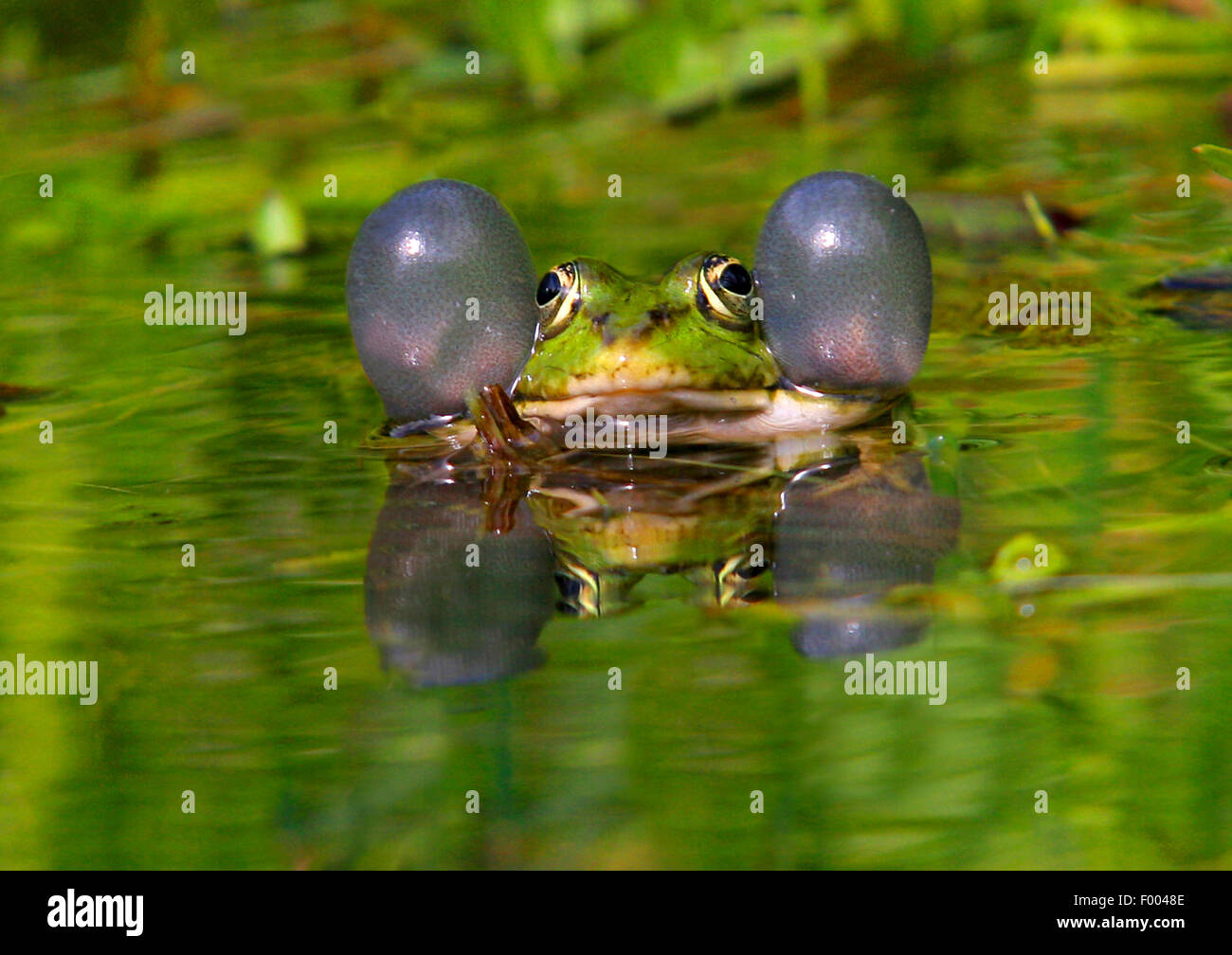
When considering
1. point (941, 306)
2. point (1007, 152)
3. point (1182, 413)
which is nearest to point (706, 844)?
point (1182, 413)

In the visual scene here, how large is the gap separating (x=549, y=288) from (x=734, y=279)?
409mm

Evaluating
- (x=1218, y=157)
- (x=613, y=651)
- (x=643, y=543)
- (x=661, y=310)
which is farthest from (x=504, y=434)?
(x=1218, y=157)

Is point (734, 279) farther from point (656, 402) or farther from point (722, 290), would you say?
point (656, 402)

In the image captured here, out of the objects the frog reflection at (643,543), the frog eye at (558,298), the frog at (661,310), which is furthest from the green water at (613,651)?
the frog eye at (558,298)

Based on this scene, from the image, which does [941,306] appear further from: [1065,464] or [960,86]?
[960,86]

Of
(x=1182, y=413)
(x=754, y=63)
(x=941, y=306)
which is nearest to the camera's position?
(x=1182, y=413)

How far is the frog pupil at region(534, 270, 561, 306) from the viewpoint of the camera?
366 centimetres

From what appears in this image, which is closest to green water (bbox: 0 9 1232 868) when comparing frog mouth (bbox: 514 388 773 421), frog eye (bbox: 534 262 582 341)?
frog mouth (bbox: 514 388 773 421)

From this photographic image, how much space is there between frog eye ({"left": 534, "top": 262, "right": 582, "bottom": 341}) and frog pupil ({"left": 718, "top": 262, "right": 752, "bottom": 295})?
1.02 ft

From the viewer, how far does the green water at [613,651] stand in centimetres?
215

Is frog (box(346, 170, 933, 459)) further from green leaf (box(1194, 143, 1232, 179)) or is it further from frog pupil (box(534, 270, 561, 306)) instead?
green leaf (box(1194, 143, 1232, 179))

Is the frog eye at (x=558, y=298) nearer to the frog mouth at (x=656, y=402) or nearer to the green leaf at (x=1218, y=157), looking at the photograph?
the frog mouth at (x=656, y=402)

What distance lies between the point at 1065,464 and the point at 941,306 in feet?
4.82

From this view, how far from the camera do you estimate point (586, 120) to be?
25.8ft
